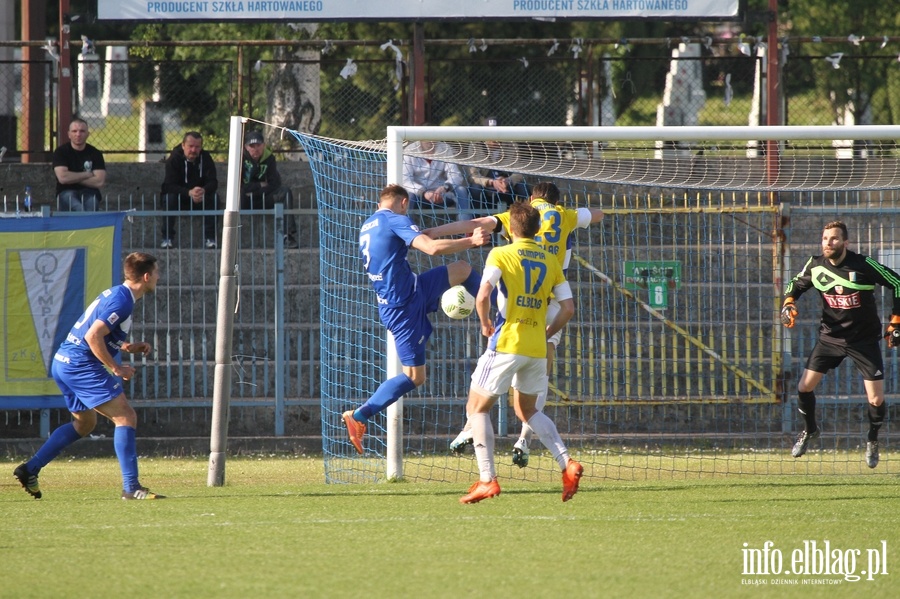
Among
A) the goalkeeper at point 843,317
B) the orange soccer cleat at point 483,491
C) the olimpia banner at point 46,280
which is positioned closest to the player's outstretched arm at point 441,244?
the orange soccer cleat at point 483,491

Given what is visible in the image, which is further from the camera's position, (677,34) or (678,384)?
(677,34)

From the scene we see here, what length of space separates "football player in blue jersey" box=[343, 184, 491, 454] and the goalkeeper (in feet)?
10.4

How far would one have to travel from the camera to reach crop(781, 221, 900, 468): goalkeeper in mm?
9734

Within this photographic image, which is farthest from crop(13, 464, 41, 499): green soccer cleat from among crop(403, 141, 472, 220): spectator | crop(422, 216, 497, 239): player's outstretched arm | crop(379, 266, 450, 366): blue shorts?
crop(403, 141, 472, 220): spectator

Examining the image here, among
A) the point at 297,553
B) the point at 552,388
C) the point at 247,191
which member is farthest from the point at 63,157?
the point at 297,553

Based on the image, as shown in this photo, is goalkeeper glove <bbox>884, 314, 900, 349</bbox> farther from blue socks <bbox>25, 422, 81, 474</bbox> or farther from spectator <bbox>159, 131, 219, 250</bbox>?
spectator <bbox>159, 131, 219, 250</bbox>

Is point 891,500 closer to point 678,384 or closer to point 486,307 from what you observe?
point 486,307

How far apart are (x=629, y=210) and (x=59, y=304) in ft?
19.5

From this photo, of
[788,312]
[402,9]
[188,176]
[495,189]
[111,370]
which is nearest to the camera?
[111,370]

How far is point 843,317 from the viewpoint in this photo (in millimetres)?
9906

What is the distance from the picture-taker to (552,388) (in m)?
12.0

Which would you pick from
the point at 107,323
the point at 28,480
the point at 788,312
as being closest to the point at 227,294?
the point at 107,323

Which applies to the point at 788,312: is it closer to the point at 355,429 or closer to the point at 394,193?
the point at 394,193

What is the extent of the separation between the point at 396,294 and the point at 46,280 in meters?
4.61
